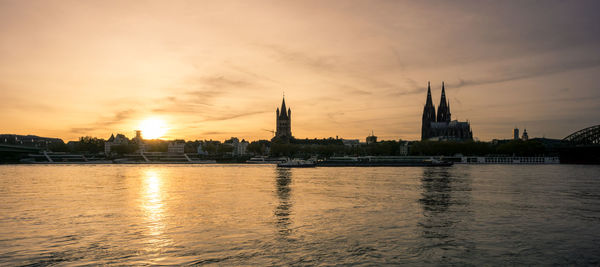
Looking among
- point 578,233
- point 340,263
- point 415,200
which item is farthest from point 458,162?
point 340,263

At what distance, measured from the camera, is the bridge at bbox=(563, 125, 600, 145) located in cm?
15575

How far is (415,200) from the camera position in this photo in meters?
32.9

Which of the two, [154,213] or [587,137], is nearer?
[154,213]

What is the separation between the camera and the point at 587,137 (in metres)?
158

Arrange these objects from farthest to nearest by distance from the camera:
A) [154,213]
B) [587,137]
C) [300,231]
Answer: [587,137] → [154,213] → [300,231]

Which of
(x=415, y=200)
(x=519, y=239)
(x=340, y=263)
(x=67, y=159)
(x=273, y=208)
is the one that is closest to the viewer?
(x=340, y=263)

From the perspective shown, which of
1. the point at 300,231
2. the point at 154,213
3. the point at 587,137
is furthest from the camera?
the point at 587,137

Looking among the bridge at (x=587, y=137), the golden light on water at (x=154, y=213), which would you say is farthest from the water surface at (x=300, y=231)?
the bridge at (x=587, y=137)

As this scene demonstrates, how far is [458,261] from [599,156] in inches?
6473

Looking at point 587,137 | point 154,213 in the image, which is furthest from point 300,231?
point 587,137

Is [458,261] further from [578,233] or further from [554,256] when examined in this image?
[578,233]

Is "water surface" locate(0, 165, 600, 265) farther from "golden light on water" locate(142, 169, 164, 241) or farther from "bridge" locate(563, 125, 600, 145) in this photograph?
"bridge" locate(563, 125, 600, 145)

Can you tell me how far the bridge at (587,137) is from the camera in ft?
511

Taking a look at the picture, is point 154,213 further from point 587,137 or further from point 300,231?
point 587,137
